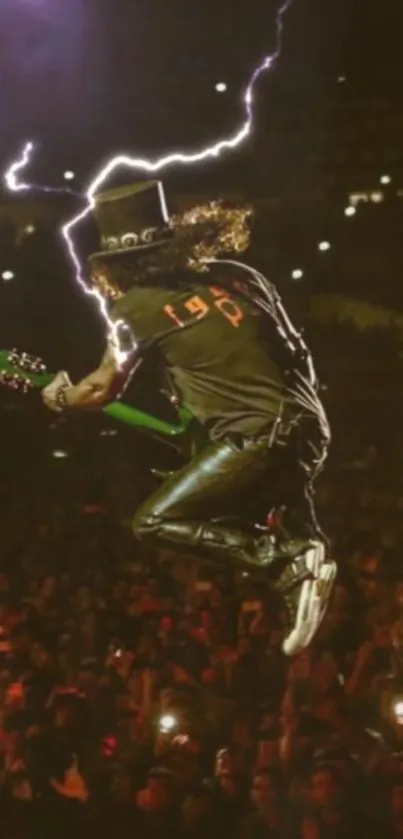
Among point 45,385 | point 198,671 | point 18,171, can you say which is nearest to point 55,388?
point 45,385

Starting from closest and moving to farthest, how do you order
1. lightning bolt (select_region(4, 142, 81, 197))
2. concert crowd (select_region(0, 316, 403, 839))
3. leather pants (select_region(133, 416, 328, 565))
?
Answer: concert crowd (select_region(0, 316, 403, 839)) → leather pants (select_region(133, 416, 328, 565)) → lightning bolt (select_region(4, 142, 81, 197))

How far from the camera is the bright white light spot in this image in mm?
1675

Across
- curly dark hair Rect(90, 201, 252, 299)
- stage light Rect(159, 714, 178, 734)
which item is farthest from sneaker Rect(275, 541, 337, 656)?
curly dark hair Rect(90, 201, 252, 299)

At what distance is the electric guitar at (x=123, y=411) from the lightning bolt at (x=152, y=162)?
0.09 m

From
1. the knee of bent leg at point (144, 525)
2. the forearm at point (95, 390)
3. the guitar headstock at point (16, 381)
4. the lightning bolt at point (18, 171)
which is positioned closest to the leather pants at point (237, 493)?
the knee of bent leg at point (144, 525)

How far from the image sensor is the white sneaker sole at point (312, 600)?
5.55 feet

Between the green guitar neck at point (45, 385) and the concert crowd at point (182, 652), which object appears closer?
the concert crowd at point (182, 652)

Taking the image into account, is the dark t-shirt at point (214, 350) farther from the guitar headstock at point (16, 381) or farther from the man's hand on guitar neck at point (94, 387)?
the guitar headstock at point (16, 381)

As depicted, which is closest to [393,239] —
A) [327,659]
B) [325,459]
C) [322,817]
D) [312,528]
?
[325,459]

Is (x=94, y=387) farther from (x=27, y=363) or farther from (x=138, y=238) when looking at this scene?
(x=138, y=238)

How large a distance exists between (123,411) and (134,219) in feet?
1.07

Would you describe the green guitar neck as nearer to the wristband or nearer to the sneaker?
the wristband

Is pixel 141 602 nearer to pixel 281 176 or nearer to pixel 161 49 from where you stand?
pixel 281 176

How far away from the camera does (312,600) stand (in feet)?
5.60
